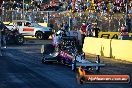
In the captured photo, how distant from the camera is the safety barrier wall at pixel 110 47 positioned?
2244 cm

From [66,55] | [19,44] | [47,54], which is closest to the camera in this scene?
[66,55]

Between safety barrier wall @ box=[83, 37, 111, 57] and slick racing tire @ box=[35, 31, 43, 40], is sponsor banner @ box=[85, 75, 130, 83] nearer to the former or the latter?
safety barrier wall @ box=[83, 37, 111, 57]

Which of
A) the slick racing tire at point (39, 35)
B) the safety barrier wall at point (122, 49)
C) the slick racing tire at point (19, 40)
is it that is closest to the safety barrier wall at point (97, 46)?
the safety barrier wall at point (122, 49)

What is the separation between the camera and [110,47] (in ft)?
80.2

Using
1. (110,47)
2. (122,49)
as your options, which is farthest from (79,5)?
(122,49)

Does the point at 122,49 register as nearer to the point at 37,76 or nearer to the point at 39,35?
the point at 37,76

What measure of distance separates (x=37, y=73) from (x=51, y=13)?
28529mm

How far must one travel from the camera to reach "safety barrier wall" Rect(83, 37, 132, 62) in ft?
73.6

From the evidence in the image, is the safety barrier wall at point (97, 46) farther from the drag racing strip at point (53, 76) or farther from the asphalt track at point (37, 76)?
the drag racing strip at point (53, 76)

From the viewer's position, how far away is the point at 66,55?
720 inches

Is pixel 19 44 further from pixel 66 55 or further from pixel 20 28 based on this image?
pixel 66 55

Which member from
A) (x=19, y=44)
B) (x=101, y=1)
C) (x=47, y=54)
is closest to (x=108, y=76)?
(x=47, y=54)

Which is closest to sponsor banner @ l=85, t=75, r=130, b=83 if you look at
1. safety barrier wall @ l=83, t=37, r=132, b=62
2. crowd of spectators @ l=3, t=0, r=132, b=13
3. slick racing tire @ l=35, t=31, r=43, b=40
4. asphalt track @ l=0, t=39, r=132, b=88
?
asphalt track @ l=0, t=39, r=132, b=88

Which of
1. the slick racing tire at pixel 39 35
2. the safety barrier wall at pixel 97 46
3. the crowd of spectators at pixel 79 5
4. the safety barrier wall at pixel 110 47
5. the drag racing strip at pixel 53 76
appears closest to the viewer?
the drag racing strip at pixel 53 76
